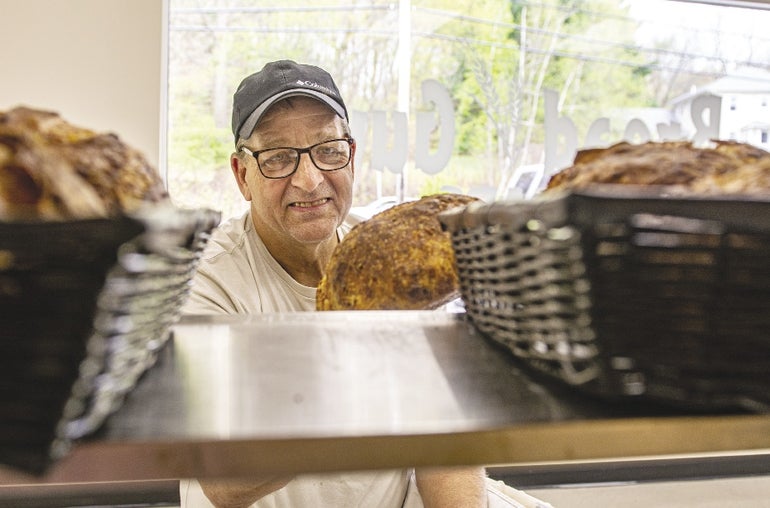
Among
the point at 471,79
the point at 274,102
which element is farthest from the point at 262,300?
the point at 471,79

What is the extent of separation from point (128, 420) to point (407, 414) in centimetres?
17

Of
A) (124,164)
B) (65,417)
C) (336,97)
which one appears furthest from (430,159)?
(65,417)

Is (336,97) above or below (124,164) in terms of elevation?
above

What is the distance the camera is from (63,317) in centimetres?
38

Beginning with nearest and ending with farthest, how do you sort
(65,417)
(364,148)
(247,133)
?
(65,417) < (247,133) < (364,148)

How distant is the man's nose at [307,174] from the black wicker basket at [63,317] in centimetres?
137

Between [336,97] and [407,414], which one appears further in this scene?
[336,97]

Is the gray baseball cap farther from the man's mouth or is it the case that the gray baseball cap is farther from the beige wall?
the beige wall

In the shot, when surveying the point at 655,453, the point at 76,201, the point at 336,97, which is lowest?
the point at 655,453

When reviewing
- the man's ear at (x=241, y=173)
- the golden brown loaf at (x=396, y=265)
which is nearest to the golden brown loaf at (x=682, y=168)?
the golden brown loaf at (x=396, y=265)

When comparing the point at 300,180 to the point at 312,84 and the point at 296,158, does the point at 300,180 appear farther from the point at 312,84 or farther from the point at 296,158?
the point at 312,84

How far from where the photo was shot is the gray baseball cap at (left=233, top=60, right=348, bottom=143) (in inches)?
69.9

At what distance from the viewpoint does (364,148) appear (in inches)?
121

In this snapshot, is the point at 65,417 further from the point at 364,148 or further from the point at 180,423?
the point at 364,148
